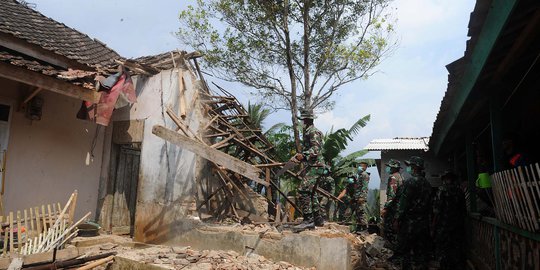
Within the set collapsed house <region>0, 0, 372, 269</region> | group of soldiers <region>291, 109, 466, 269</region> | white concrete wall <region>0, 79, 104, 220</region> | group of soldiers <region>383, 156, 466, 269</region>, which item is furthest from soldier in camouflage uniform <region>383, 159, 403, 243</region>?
white concrete wall <region>0, 79, 104, 220</region>

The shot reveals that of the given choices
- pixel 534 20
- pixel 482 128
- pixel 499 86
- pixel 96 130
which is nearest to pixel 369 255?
pixel 482 128

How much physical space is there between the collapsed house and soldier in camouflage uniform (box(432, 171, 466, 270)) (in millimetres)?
1513

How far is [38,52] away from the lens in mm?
8227

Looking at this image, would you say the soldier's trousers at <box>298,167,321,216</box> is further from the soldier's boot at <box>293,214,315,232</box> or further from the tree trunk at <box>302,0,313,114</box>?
the tree trunk at <box>302,0,313,114</box>

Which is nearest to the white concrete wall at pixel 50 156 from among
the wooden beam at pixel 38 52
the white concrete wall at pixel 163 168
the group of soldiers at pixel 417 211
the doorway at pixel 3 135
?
the doorway at pixel 3 135

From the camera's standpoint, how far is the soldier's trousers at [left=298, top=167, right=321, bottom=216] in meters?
6.84

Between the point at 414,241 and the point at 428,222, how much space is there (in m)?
0.44

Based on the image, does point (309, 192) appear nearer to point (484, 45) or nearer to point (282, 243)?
point (282, 243)

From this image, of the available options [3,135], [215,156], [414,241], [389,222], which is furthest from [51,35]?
[414,241]

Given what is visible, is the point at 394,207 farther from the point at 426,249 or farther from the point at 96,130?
the point at 96,130

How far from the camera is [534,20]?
3363 mm

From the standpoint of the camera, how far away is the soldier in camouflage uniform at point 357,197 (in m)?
10.2

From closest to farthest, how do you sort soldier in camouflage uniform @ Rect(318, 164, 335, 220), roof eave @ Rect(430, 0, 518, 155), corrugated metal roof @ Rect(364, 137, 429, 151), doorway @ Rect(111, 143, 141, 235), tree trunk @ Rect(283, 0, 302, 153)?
roof eave @ Rect(430, 0, 518, 155) < soldier in camouflage uniform @ Rect(318, 164, 335, 220) < doorway @ Rect(111, 143, 141, 235) < corrugated metal roof @ Rect(364, 137, 429, 151) < tree trunk @ Rect(283, 0, 302, 153)

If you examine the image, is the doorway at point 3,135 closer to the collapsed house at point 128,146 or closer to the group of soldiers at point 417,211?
the collapsed house at point 128,146
